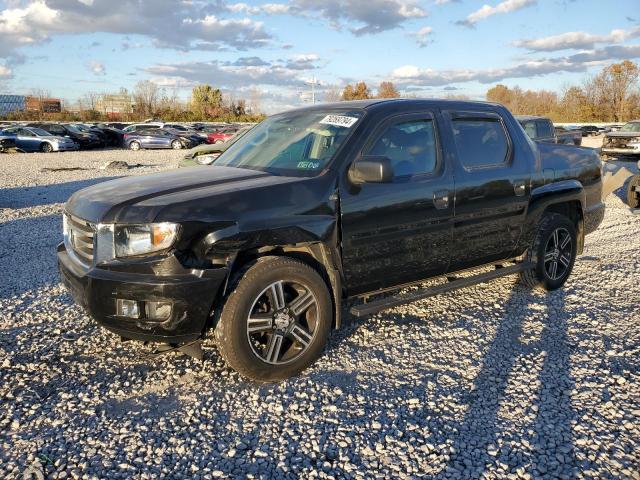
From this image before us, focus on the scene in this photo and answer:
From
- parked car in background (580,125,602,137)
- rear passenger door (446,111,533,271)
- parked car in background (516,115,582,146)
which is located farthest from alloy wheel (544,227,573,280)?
parked car in background (580,125,602,137)

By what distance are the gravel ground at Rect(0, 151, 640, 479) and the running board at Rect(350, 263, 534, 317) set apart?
36cm

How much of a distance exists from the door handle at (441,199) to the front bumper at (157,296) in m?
1.87

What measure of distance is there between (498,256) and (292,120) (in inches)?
91.0

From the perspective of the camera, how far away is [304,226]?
356cm

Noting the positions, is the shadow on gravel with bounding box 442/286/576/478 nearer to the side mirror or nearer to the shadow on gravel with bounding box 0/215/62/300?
the side mirror

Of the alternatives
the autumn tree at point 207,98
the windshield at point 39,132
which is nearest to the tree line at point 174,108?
the autumn tree at point 207,98

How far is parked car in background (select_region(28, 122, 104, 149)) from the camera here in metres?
31.3

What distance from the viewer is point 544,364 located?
152 inches

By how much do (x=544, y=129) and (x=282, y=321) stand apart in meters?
13.4

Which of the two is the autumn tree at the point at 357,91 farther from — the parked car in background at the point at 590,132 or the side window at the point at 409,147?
the side window at the point at 409,147

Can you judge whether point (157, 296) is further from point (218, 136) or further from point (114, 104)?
point (114, 104)

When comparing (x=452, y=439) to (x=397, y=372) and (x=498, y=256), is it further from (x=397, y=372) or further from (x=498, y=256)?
(x=498, y=256)

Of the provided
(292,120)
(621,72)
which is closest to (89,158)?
(292,120)

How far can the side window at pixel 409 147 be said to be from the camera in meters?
4.10
